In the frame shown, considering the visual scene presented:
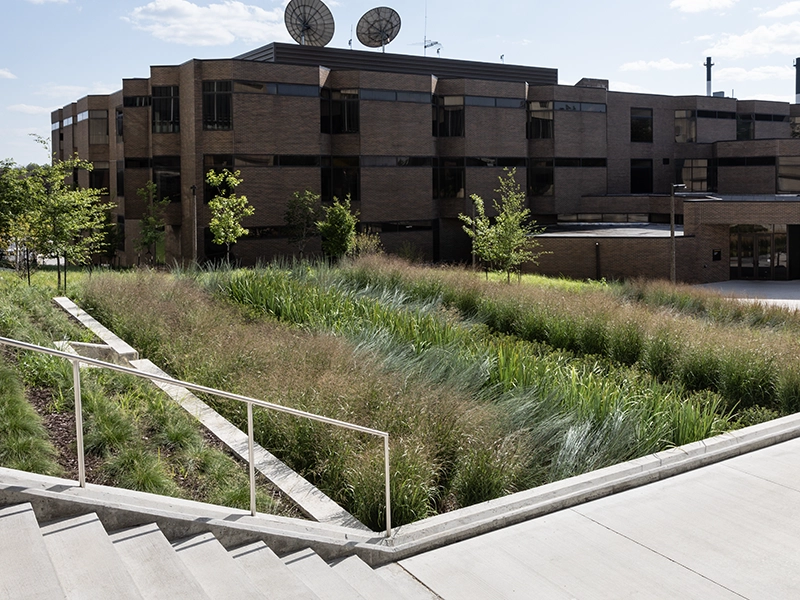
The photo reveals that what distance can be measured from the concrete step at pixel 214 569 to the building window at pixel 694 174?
56.2 meters

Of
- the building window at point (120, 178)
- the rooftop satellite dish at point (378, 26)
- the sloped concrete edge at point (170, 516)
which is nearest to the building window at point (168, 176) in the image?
the building window at point (120, 178)

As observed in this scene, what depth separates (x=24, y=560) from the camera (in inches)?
193

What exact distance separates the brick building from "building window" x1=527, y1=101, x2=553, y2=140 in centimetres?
9

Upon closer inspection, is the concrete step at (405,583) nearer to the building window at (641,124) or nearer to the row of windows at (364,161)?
the row of windows at (364,161)

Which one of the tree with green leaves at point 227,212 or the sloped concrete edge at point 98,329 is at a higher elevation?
the tree with green leaves at point 227,212

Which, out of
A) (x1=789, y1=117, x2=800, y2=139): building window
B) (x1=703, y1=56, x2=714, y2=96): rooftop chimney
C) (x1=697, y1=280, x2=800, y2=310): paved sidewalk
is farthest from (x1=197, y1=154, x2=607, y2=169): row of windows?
(x1=703, y1=56, x2=714, y2=96): rooftop chimney

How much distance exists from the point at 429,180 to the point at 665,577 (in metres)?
39.9

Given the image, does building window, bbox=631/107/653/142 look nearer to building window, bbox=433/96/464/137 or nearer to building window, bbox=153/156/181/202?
building window, bbox=433/96/464/137

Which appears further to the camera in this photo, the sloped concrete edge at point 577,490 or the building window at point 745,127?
the building window at point 745,127

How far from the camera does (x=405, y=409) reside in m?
9.14

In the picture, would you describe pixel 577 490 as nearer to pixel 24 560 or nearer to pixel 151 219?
pixel 24 560

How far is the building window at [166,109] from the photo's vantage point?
40062mm

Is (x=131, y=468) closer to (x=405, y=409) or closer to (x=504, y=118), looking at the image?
(x=405, y=409)

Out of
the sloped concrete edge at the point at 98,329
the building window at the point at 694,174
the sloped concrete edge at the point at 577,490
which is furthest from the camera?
the building window at the point at 694,174
